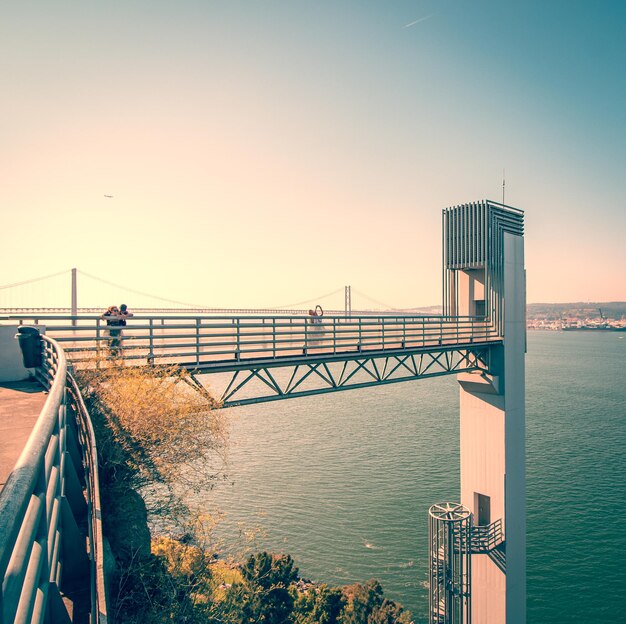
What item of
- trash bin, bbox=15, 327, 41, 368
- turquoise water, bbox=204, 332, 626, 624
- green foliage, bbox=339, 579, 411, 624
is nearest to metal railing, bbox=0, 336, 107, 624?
trash bin, bbox=15, 327, 41, 368

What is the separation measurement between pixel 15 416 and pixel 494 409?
17.6 m

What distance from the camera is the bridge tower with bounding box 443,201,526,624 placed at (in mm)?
18781

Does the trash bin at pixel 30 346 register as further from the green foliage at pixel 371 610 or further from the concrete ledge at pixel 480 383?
the concrete ledge at pixel 480 383

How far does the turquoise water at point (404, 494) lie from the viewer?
25219 millimetres

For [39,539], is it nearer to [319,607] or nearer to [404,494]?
[319,607]

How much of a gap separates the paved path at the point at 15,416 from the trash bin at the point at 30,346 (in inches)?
20.6

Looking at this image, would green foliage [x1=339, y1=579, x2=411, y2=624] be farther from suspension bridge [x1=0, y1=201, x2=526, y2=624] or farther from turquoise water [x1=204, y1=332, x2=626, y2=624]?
turquoise water [x1=204, y1=332, x2=626, y2=624]

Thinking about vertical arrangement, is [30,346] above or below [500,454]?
above

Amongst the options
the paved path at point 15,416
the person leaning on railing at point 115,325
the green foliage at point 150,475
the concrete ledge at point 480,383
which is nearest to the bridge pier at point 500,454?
the concrete ledge at point 480,383

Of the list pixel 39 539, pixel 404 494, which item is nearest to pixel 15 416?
pixel 39 539

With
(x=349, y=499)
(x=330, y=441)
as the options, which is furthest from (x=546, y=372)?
(x=349, y=499)

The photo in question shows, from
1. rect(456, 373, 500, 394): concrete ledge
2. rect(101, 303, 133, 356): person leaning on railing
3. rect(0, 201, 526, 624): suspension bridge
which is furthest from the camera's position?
rect(456, 373, 500, 394): concrete ledge

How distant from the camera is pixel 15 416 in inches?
269

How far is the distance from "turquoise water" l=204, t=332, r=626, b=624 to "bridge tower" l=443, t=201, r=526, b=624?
5.66m
